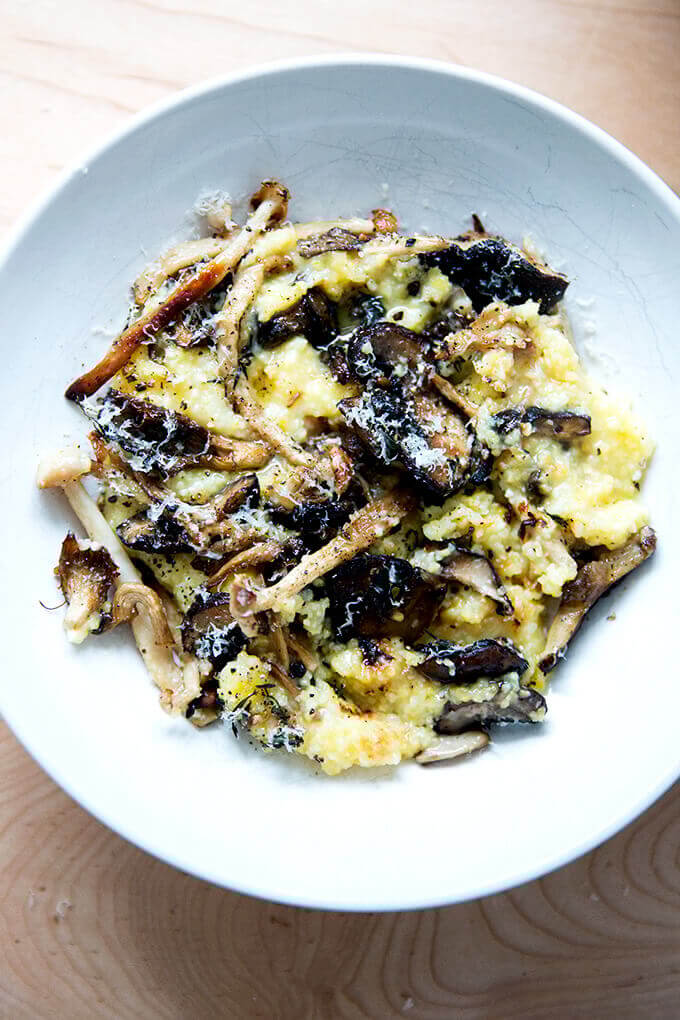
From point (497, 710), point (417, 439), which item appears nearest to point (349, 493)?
point (417, 439)

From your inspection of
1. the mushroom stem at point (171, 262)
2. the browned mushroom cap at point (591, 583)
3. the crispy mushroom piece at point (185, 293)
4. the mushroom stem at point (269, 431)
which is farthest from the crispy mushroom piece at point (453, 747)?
the mushroom stem at point (171, 262)

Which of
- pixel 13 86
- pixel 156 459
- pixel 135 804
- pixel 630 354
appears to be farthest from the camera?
pixel 13 86

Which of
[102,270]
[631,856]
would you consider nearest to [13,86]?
[102,270]

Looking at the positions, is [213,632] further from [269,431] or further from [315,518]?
[269,431]

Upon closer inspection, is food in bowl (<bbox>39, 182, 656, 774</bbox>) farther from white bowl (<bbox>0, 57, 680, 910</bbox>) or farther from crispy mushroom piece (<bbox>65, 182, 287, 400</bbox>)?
white bowl (<bbox>0, 57, 680, 910</bbox>)

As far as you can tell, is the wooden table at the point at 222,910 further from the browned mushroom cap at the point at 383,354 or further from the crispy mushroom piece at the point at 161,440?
the browned mushroom cap at the point at 383,354

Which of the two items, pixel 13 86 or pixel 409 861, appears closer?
pixel 409 861

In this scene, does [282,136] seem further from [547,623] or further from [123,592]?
[547,623]
